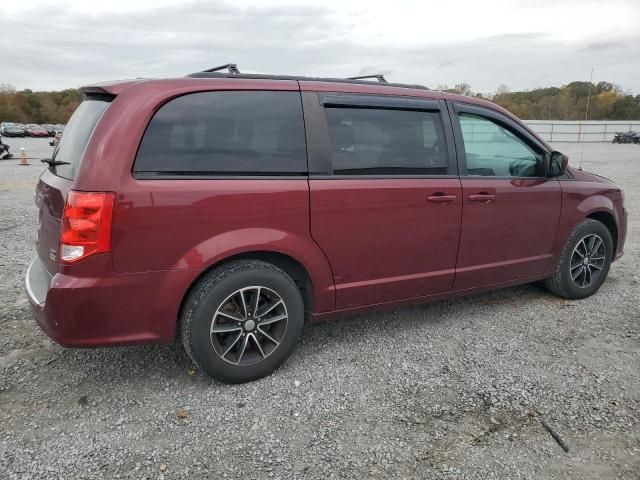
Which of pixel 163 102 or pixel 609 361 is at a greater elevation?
pixel 163 102

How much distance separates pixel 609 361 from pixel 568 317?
2.60 feet

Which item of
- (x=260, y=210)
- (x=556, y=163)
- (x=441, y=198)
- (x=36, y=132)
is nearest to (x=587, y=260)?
(x=556, y=163)

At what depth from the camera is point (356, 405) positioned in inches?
114

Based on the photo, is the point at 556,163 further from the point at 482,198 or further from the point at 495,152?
the point at 482,198

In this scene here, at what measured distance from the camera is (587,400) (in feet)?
9.70

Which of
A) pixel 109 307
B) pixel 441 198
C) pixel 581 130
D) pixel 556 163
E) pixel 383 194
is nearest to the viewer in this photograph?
pixel 109 307

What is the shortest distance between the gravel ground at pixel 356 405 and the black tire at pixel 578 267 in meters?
0.41

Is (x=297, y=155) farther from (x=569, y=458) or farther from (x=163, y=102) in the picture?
(x=569, y=458)

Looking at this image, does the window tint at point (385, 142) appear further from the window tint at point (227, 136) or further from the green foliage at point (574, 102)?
the green foliage at point (574, 102)

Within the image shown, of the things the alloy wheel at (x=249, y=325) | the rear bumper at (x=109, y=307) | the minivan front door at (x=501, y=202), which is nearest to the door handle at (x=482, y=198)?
the minivan front door at (x=501, y=202)

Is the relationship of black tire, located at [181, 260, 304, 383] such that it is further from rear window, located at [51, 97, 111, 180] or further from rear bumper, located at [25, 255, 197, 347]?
rear window, located at [51, 97, 111, 180]

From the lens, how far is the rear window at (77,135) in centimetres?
281

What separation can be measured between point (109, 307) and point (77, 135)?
1067 mm

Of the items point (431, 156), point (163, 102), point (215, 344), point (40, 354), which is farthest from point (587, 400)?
point (40, 354)
